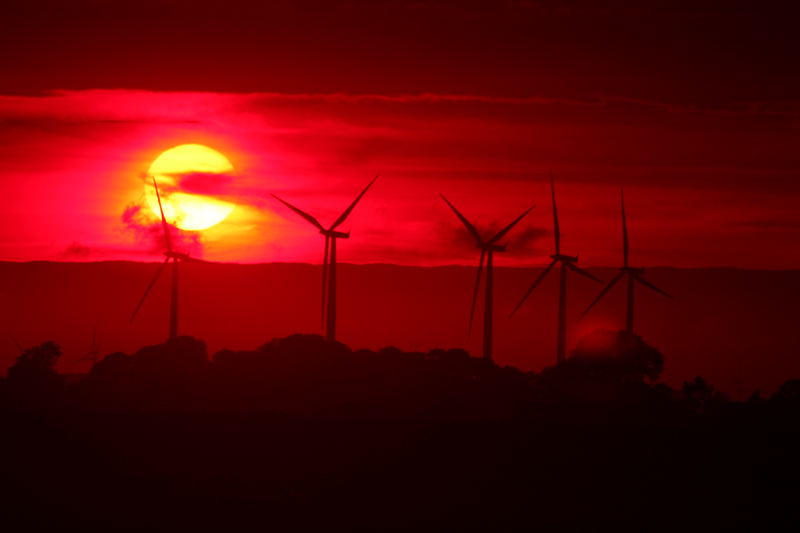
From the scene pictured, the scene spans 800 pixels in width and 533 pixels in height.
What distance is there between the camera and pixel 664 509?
387 ft

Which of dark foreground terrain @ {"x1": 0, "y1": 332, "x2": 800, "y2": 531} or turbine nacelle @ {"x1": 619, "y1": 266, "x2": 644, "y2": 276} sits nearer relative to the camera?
dark foreground terrain @ {"x1": 0, "y1": 332, "x2": 800, "y2": 531}

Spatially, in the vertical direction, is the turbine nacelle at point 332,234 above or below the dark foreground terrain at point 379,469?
above

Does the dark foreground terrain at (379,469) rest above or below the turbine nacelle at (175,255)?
below

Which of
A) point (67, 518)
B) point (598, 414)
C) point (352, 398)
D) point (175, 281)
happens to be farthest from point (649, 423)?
point (67, 518)

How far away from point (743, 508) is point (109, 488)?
184ft

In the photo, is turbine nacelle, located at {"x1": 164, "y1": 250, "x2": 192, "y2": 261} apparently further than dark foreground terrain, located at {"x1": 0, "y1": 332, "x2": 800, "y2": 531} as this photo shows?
Yes

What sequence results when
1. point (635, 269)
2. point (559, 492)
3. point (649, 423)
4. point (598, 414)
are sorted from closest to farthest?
point (559, 492) → point (649, 423) → point (598, 414) → point (635, 269)

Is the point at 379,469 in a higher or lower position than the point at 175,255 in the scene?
lower

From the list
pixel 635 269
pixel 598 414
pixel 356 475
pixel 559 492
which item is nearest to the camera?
pixel 559 492

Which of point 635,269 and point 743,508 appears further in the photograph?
point 635,269

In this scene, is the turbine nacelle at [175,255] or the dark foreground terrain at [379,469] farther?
the turbine nacelle at [175,255]

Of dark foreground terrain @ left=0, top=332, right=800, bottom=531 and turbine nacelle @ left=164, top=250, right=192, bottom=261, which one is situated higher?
turbine nacelle @ left=164, top=250, right=192, bottom=261

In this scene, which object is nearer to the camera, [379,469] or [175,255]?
[379,469]

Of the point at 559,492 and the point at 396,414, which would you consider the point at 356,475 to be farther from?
the point at 396,414
